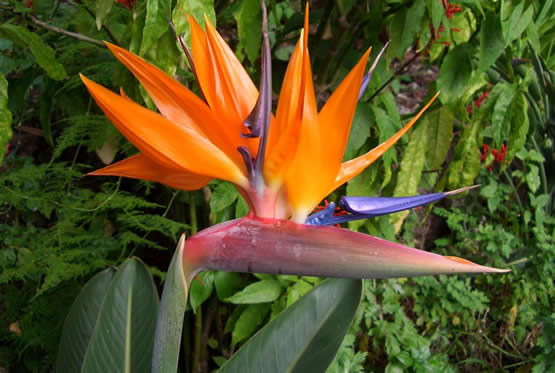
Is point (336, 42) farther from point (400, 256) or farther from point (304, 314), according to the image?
point (400, 256)

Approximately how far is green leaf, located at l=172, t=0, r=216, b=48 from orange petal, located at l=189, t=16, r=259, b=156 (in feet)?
0.31

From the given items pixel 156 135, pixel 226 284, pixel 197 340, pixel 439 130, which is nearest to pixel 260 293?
pixel 226 284

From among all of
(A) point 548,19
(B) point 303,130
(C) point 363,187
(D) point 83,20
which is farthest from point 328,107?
(A) point 548,19

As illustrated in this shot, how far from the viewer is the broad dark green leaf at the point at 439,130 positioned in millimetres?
977

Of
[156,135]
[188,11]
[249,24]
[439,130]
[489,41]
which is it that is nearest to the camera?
[156,135]

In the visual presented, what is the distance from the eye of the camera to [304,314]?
2.21ft

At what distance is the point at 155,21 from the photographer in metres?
0.52

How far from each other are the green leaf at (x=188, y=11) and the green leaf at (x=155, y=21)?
0.03ft

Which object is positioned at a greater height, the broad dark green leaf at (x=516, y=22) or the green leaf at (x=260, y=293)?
the broad dark green leaf at (x=516, y=22)

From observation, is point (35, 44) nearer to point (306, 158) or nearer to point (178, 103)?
point (178, 103)

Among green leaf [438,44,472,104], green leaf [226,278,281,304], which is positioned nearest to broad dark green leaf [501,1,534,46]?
green leaf [438,44,472,104]

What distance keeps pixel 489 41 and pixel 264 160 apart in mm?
581

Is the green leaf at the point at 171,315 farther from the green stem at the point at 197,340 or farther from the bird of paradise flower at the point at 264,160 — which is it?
the green stem at the point at 197,340

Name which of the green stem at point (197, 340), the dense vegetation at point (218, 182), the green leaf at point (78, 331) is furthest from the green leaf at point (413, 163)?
the green leaf at point (78, 331)
